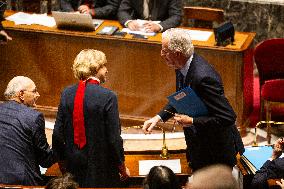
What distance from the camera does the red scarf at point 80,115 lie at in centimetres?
354

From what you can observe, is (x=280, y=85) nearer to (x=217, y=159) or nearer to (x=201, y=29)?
(x=201, y=29)

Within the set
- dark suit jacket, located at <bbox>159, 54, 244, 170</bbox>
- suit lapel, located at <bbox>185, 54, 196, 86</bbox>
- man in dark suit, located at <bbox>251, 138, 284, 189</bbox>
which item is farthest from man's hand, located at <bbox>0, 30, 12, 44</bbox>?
man in dark suit, located at <bbox>251, 138, 284, 189</bbox>

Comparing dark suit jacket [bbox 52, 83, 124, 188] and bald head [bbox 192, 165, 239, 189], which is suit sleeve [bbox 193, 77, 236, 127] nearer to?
dark suit jacket [bbox 52, 83, 124, 188]

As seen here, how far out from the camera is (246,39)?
582 cm

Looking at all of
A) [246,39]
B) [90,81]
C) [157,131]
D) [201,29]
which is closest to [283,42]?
[246,39]

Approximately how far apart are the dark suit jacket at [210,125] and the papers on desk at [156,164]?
168 mm

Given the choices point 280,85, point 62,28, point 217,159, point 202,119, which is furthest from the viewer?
point 62,28

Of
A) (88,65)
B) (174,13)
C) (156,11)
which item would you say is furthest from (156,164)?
(156,11)

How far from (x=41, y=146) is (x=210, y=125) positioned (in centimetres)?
112

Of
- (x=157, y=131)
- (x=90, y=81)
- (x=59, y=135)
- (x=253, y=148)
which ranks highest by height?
(x=90, y=81)

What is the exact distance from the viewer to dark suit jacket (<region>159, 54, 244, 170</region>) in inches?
136

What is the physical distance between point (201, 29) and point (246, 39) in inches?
22.4

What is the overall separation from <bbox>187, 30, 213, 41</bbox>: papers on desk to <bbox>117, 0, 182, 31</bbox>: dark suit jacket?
280mm

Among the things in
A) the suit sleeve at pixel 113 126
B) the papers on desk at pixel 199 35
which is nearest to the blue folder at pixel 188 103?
the suit sleeve at pixel 113 126
